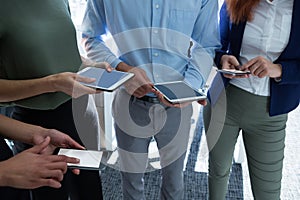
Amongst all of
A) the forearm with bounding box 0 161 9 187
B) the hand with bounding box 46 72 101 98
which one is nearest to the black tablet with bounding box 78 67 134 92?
the hand with bounding box 46 72 101 98

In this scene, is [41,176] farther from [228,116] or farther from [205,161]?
[205,161]

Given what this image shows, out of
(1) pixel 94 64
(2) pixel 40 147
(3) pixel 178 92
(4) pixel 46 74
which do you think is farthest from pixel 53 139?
(3) pixel 178 92

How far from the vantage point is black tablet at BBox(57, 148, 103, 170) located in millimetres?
1021

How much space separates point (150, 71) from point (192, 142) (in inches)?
49.8

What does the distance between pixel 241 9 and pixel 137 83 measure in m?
0.47

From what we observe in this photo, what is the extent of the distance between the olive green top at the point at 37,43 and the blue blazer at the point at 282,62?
23.3 inches

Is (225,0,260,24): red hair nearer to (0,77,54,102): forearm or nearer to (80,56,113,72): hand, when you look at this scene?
(80,56,113,72): hand

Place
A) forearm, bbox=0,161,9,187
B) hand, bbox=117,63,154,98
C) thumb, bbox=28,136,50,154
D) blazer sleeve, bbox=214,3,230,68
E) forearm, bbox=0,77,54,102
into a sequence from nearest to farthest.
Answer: forearm, bbox=0,161,9,187
thumb, bbox=28,136,50,154
forearm, bbox=0,77,54,102
hand, bbox=117,63,154,98
blazer sleeve, bbox=214,3,230,68

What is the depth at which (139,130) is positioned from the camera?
130 cm

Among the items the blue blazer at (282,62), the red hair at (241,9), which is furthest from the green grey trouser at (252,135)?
the red hair at (241,9)

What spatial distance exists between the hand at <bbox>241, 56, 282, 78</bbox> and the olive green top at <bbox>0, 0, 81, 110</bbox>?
651mm

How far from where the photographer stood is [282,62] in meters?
1.16

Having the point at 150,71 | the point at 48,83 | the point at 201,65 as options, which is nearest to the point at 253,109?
the point at 201,65

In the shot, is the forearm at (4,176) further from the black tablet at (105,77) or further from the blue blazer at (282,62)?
the blue blazer at (282,62)
